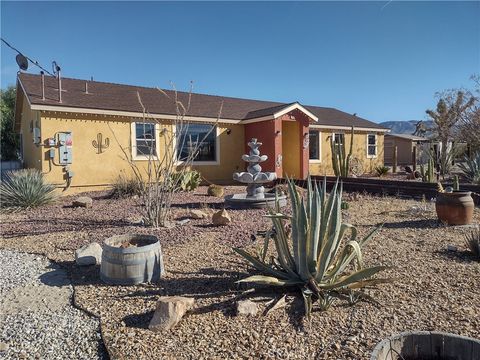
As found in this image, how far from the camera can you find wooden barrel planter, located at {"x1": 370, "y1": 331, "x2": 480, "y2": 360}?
2525 mm

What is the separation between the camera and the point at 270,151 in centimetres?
1577

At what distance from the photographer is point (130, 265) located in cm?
421

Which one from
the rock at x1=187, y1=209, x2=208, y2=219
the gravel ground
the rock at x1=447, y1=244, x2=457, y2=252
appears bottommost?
the gravel ground

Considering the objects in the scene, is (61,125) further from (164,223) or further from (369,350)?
(369,350)

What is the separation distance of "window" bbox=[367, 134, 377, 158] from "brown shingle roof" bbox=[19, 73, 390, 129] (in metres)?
1.26

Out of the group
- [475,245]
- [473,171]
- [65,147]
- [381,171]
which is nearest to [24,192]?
[65,147]

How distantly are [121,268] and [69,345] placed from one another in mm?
1195

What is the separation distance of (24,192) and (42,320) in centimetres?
761

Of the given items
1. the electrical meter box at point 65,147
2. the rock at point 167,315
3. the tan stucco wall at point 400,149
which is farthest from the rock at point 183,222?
the tan stucco wall at point 400,149

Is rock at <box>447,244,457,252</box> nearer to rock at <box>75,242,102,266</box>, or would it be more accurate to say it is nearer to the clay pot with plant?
the clay pot with plant

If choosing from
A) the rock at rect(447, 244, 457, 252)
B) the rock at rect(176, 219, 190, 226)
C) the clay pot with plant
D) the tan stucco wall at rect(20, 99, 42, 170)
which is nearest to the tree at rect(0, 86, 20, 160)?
the tan stucco wall at rect(20, 99, 42, 170)

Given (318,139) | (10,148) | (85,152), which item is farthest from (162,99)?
(10,148)

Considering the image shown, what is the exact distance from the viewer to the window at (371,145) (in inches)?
871

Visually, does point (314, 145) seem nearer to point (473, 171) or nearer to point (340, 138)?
point (340, 138)
